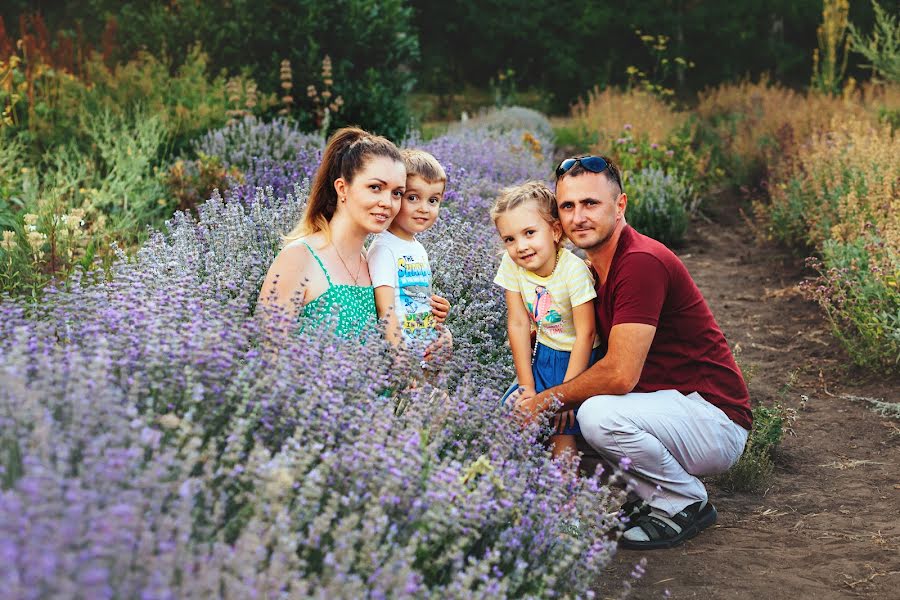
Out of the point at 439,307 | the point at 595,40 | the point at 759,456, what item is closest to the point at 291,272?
the point at 439,307

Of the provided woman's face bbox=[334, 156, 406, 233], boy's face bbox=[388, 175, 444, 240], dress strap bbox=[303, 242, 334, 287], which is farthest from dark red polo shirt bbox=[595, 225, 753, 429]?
dress strap bbox=[303, 242, 334, 287]

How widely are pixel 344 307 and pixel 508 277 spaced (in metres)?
0.67

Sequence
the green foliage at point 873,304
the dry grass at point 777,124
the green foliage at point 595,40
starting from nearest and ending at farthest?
the green foliage at point 873,304 < the dry grass at point 777,124 < the green foliage at point 595,40

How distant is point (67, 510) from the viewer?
138 centimetres

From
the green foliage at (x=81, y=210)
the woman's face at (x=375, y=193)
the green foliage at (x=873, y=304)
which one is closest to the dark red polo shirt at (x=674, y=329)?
the woman's face at (x=375, y=193)

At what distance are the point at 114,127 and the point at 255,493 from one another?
20.1 feet

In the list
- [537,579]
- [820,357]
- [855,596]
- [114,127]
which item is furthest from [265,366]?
[114,127]

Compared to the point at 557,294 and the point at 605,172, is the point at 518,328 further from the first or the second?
the point at 605,172

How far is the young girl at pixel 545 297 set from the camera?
338 cm

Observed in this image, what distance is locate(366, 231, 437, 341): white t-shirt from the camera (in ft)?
11.3

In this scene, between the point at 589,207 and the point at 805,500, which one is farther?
the point at 805,500

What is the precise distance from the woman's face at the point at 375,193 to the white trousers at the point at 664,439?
39.4 inches

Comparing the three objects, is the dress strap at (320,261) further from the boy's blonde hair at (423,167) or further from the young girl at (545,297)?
the young girl at (545,297)

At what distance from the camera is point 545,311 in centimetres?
346
